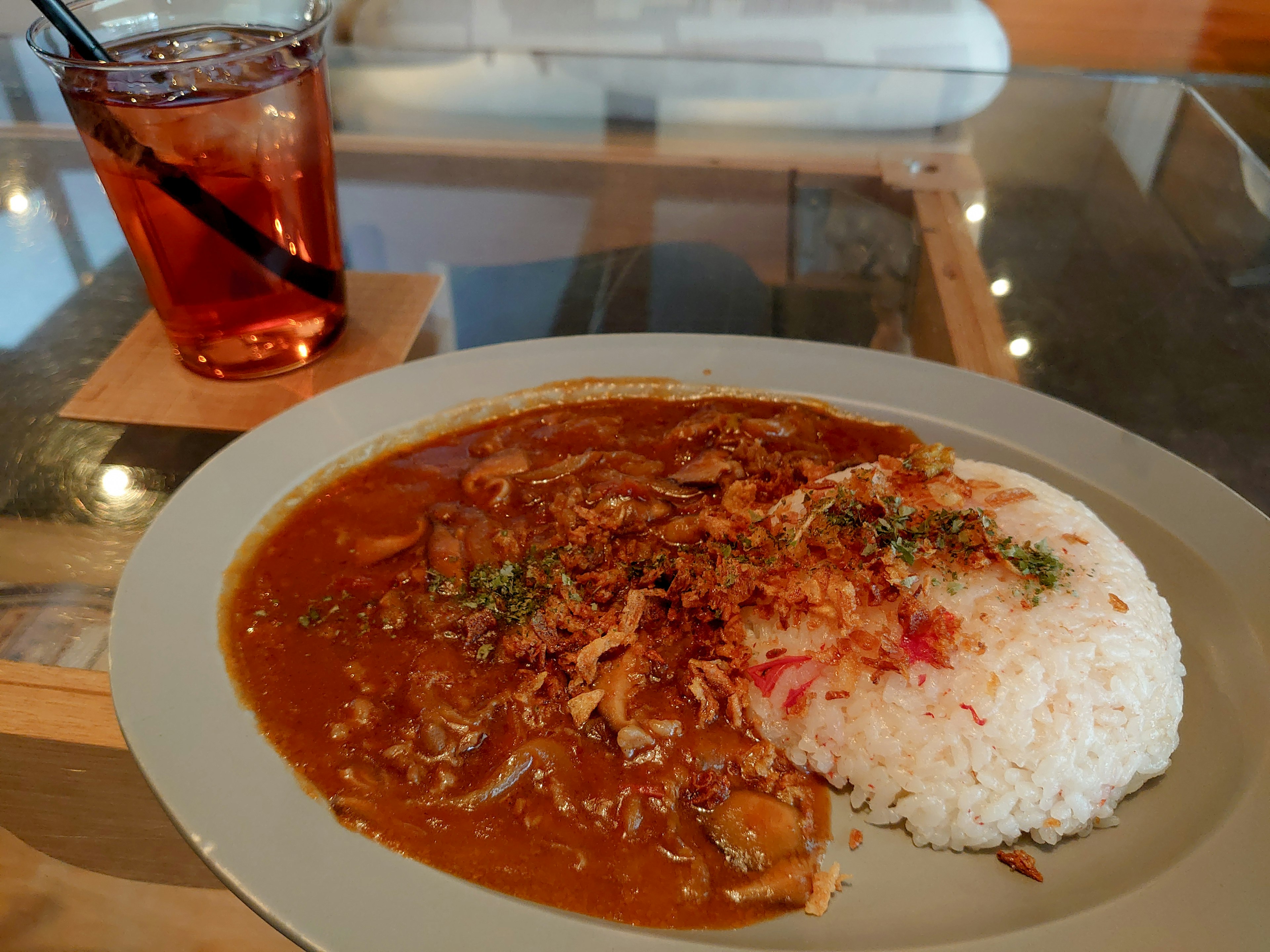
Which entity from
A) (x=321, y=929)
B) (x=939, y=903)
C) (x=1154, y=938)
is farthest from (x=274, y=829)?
(x=1154, y=938)

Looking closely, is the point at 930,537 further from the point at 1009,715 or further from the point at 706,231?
the point at 706,231

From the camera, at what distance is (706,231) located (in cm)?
346

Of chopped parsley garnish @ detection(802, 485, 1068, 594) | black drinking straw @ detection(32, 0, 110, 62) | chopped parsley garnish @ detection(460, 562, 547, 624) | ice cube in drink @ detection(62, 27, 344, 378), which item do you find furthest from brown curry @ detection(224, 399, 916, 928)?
black drinking straw @ detection(32, 0, 110, 62)

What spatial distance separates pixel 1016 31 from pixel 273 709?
5824mm

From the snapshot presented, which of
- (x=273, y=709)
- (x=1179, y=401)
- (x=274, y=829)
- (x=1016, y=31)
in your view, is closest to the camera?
(x=274, y=829)

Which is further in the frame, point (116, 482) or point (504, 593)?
point (116, 482)

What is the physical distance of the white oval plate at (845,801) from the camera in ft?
4.54

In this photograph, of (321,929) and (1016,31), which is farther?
(1016,31)

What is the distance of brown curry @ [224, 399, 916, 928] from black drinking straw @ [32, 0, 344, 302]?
629 millimetres

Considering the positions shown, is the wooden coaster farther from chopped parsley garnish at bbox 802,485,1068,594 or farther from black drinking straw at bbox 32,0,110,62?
chopped parsley garnish at bbox 802,485,1068,594

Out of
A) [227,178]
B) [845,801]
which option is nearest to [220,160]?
[227,178]

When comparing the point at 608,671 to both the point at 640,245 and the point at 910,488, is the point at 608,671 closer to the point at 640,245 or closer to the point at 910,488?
the point at 910,488

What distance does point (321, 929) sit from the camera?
4.34 ft

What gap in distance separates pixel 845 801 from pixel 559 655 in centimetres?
64
